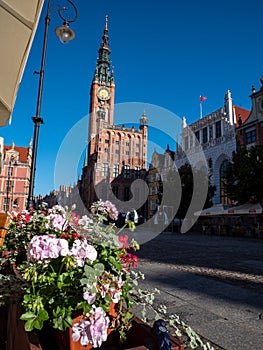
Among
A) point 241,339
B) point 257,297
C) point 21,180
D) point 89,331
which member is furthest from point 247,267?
point 21,180

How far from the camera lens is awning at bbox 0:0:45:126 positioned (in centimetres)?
239

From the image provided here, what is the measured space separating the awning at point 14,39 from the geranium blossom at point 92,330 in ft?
8.51

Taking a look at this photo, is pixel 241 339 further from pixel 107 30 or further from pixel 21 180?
pixel 107 30

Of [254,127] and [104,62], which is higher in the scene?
[104,62]

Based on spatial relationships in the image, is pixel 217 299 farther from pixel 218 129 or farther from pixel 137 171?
pixel 137 171

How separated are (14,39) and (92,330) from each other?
2.82 meters

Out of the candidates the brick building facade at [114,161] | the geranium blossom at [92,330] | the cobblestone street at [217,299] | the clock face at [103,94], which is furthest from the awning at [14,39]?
the clock face at [103,94]

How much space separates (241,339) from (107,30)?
83.5 meters

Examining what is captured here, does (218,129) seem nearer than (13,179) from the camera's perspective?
Yes

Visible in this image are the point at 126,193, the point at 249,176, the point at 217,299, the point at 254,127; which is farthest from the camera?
the point at 126,193

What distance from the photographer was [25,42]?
2.61 metres

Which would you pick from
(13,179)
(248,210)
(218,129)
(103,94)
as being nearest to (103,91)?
(103,94)

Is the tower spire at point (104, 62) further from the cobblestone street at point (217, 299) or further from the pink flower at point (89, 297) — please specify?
the pink flower at point (89, 297)

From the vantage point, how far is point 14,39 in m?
2.65
